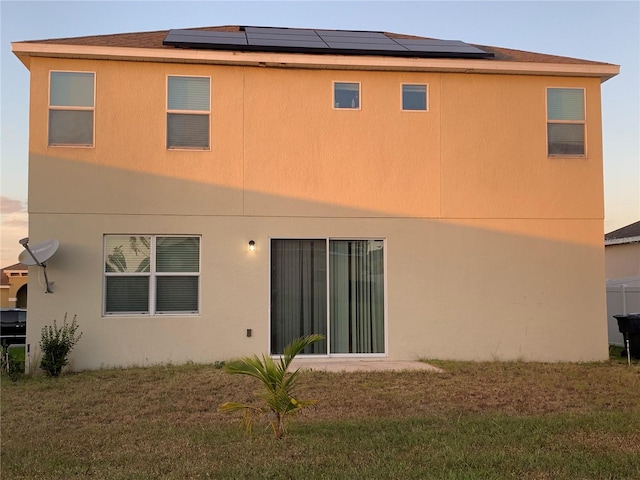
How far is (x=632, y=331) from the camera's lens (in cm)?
1273

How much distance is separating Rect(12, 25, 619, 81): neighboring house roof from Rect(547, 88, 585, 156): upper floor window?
42 centimetres

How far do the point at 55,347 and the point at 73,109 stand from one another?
4.18m

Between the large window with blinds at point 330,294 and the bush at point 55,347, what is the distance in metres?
3.51

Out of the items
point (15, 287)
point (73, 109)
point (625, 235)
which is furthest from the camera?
point (15, 287)

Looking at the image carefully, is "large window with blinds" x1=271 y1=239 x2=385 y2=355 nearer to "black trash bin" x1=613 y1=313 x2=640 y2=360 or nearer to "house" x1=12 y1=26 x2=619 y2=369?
"house" x1=12 y1=26 x2=619 y2=369

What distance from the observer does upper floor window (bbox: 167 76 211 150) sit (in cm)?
1209

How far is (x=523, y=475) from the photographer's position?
226 inches

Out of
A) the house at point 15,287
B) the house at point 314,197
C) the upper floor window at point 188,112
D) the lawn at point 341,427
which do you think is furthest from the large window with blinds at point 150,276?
Result: the house at point 15,287

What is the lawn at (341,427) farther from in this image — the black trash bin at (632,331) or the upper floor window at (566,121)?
the upper floor window at (566,121)

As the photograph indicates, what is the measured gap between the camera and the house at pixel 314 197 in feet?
38.7

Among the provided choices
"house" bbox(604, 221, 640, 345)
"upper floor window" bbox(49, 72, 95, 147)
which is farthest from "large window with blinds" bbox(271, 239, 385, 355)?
"house" bbox(604, 221, 640, 345)

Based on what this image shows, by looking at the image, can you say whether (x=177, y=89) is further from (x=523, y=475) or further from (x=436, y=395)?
(x=523, y=475)

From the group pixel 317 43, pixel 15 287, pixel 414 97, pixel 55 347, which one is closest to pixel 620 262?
pixel 414 97

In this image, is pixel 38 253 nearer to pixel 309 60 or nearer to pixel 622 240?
pixel 309 60
